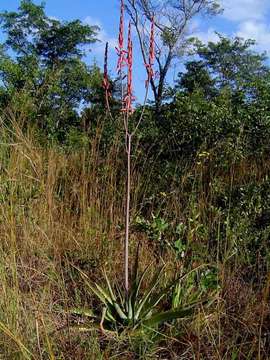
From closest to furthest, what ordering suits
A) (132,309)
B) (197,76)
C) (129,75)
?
(129,75), (132,309), (197,76)

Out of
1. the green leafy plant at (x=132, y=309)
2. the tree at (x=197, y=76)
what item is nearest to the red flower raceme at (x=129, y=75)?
the green leafy plant at (x=132, y=309)

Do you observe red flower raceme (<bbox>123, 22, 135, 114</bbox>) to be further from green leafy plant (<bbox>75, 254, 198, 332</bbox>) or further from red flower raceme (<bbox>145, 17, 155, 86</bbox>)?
green leafy plant (<bbox>75, 254, 198, 332</bbox>)

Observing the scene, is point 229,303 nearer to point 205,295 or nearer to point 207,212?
point 205,295

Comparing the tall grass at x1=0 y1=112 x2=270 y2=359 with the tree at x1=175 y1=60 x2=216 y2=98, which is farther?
the tree at x1=175 y1=60 x2=216 y2=98

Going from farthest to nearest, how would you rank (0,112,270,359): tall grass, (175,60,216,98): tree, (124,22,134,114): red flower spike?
(175,60,216,98): tree < (124,22,134,114): red flower spike < (0,112,270,359): tall grass

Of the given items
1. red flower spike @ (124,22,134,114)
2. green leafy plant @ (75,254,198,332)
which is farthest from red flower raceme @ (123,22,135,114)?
green leafy plant @ (75,254,198,332)

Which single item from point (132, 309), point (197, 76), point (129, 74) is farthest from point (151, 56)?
point (197, 76)

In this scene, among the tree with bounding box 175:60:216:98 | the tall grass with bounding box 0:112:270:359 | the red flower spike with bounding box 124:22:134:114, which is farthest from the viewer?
the tree with bounding box 175:60:216:98

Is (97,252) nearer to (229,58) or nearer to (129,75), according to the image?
(129,75)

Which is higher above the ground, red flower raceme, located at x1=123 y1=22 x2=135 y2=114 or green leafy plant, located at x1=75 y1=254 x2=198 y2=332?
red flower raceme, located at x1=123 y1=22 x2=135 y2=114

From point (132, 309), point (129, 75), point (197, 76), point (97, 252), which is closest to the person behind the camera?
point (129, 75)

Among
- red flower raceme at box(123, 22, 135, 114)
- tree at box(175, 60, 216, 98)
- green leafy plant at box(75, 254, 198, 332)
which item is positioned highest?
tree at box(175, 60, 216, 98)

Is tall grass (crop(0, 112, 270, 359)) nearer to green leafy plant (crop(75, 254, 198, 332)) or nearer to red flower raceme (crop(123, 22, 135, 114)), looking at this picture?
green leafy plant (crop(75, 254, 198, 332))

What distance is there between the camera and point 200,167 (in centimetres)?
605
